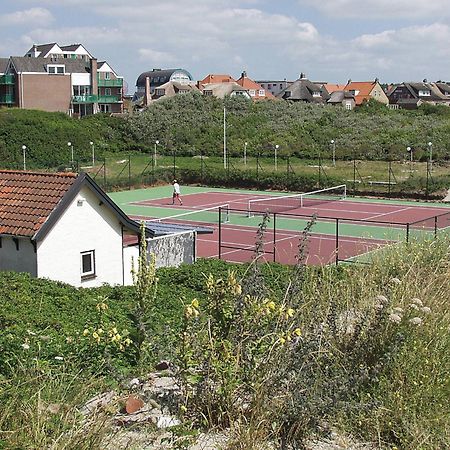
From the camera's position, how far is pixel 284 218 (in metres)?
33.5

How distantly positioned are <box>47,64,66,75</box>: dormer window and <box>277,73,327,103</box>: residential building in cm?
3608

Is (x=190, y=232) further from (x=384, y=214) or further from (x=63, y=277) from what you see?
(x=384, y=214)

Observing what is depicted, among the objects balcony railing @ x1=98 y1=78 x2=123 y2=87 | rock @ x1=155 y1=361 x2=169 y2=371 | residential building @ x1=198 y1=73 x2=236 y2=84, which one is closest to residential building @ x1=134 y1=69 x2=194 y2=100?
residential building @ x1=198 y1=73 x2=236 y2=84

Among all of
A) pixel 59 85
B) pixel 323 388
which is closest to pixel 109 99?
pixel 59 85

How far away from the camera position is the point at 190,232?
2044 cm

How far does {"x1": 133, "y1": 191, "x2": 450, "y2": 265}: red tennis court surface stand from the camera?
23812mm

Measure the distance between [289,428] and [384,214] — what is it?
97.9ft

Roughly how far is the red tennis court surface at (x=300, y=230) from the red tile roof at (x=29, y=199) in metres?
6.20

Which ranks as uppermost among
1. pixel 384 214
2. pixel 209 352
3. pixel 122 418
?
pixel 209 352

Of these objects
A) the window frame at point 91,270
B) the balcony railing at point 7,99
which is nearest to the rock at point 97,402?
the window frame at point 91,270

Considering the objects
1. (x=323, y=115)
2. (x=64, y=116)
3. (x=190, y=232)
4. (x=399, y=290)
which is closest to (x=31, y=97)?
(x=64, y=116)

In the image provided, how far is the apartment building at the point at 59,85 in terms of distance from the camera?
221 feet

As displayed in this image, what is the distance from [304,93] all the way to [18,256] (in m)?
88.8

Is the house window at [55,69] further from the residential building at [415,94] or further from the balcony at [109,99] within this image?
the residential building at [415,94]
